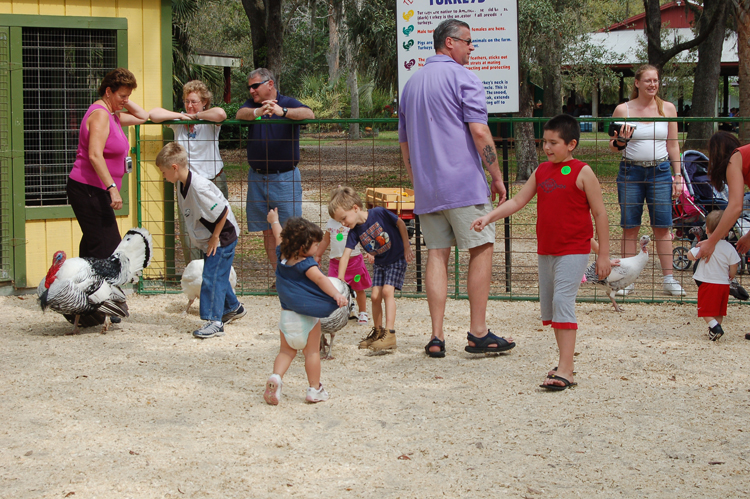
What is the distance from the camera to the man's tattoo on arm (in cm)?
508

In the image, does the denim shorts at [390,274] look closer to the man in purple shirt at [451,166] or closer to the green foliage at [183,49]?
the man in purple shirt at [451,166]

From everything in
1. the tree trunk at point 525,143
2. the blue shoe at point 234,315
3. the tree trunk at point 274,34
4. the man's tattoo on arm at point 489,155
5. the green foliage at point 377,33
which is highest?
the green foliage at point 377,33

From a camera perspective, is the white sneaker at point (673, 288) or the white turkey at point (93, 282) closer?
the white turkey at point (93, 282)

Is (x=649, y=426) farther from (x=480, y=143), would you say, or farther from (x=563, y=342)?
(x=480, y=143)

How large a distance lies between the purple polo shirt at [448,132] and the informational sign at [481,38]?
6.76ft

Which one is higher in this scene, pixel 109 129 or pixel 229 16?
pixel 229 16

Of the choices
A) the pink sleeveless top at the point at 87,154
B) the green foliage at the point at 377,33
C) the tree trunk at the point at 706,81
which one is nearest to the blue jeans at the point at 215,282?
the pink sleeveless top at the point at 87,154

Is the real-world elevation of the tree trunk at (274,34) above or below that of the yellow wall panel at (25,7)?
above

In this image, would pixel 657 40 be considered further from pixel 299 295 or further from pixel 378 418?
pixel 378 418

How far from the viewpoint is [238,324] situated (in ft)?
20.8

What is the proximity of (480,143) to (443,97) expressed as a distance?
389mm

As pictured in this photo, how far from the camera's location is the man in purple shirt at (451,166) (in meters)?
5.12

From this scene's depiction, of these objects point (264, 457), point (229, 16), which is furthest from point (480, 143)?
point (229, 16)

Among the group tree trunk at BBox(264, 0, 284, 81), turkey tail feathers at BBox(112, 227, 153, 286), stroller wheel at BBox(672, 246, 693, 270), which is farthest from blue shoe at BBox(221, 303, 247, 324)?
tree trunk at BBox(264, 0, 284, 81)
